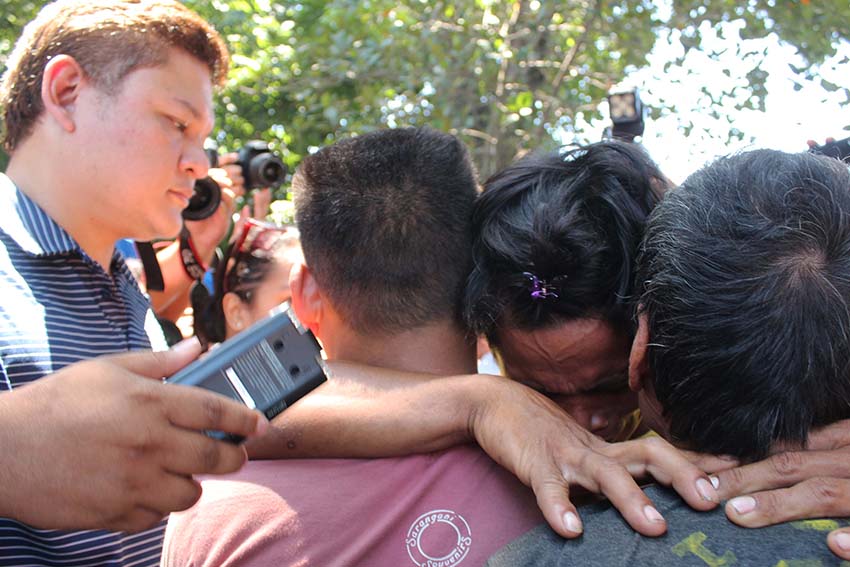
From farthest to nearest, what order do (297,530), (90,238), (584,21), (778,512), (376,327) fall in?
(584,21)
(90,238)
(376,327)
(297,530)
(778,512)

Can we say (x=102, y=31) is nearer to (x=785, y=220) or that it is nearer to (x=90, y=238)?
(x=90, y=238)

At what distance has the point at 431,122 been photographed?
545cm

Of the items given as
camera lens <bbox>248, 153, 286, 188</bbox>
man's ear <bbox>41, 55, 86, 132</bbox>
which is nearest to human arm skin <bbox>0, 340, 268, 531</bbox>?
man's ear <bbox>41, 55, 86, 132</bbox>

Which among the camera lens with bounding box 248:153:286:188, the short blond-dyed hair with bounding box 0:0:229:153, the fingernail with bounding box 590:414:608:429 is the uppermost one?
the short blond-dyed hair with bounding box 0:0:229:153

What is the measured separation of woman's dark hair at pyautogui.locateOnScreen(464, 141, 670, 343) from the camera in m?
1.55

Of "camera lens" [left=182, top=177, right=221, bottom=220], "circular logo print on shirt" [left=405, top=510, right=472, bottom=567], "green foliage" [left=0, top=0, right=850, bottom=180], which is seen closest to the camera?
"circular logo print on shirt" [left=405, top=510, right=472, bottom=567]

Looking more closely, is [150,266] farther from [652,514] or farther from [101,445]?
[652,514]

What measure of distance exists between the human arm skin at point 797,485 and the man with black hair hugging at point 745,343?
1cm

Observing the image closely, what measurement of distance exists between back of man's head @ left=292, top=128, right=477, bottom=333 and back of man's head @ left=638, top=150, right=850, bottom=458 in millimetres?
500

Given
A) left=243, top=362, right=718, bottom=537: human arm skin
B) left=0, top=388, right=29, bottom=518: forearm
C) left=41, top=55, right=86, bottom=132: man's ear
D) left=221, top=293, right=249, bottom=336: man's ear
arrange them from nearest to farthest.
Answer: left=0, top=388, right=29, bottom=518: forearm < left=243, top=362, right=718, bottom=537: human arm skin < left=41, top=55, right=86, bottom=132: man's ear < left=221, top=293, right=249, bottom=336: man's ear

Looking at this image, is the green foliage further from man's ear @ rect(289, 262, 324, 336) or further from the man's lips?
man's ear @ rect(289, 262, 324, 336)

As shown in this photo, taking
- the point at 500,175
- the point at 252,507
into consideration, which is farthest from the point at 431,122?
the point at 252,507

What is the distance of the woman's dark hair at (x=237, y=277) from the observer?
3.29 metres

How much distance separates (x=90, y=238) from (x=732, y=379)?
163 centimetres
